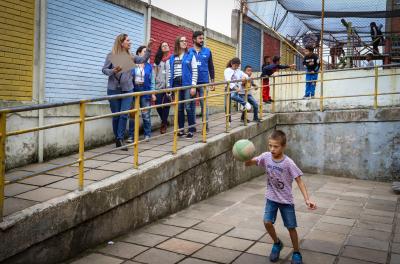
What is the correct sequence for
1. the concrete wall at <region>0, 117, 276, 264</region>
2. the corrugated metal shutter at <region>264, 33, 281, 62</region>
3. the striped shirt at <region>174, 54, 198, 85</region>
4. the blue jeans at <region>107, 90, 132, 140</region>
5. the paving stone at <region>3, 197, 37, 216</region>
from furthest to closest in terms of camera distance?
the corrugated metal shutter at <region>264, 33, 281, 62</region>, the striped shirt at <region>174, 54, 198, 85</region>, the blue jeans at <region>107, 90, 132, 140</region>, the paving stone at <region>3, 197, 37, 216</region>, the concrete wall at <region>0, 117, 276, 264</region>

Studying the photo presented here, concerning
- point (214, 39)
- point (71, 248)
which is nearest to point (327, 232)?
point (71, 248)

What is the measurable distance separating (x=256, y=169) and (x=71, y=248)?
5893 millimetres

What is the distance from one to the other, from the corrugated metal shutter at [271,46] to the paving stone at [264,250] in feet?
42.6

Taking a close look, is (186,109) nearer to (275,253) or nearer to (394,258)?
(275,253)

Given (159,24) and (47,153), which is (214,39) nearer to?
(159,24)

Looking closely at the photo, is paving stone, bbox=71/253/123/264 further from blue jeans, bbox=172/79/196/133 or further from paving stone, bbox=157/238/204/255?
blue jeans, bbox=172/79/196/133

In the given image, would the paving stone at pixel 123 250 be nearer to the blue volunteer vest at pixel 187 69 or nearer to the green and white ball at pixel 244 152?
the green and white ball at pixel 244 152

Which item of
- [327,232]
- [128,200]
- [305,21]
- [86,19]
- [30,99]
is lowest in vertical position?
[327,232]

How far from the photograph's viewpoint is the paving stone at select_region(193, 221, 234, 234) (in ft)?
17.7

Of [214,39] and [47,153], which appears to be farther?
[214,39]

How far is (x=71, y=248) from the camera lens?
4.26m

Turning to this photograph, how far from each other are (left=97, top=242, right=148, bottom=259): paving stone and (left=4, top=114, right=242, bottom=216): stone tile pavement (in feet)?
2.54

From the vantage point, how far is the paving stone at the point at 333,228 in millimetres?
5545

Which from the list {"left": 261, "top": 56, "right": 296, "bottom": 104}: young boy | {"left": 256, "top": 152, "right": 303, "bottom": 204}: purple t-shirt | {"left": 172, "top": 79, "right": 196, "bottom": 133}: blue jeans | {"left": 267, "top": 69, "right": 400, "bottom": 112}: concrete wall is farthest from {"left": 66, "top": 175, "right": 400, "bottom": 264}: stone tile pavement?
{"left": 261, "top": 56, "right": 296, "bottom": 104}: young boy
